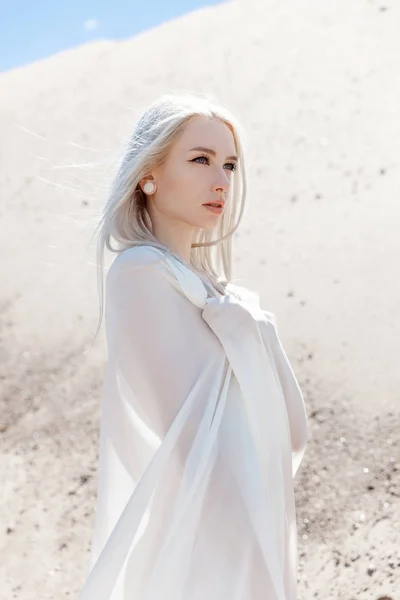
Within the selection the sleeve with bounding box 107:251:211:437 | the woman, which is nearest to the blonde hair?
the woman

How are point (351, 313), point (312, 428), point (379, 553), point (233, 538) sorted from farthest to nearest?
point (351, 313), point (312, 428), point (379, 553), point (233, 538)

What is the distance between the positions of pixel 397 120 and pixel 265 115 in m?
1.38

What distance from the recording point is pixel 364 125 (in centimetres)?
814

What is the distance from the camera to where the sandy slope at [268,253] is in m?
4.70

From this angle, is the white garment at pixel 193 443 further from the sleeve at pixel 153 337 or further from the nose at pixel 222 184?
the nose at pixel 222 184

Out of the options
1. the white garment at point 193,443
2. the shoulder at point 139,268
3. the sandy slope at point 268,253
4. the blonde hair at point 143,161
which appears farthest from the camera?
the sandy slope at point 268,253

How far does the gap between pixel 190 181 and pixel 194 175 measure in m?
0.02

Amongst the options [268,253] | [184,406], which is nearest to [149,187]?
[184,406]

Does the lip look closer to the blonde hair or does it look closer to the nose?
the nose

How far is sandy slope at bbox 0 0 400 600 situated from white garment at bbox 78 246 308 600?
0.48 metres

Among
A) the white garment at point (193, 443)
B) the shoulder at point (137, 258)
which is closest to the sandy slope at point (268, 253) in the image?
the shoulder at point (137, 258)

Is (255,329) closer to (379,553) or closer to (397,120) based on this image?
(379,553)

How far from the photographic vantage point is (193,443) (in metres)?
1.83

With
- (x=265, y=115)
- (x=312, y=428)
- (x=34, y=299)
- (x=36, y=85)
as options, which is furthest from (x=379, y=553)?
(x=36, y=85)
